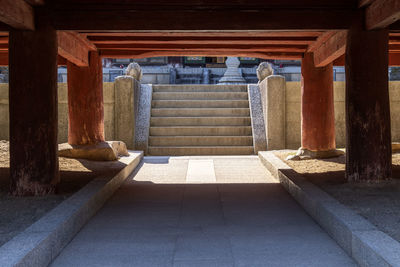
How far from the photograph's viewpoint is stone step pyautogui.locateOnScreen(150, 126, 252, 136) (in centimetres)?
1241

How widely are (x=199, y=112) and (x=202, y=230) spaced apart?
29.3 feet

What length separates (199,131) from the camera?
1246 centimetres

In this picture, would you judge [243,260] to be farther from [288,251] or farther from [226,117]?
[226,117]

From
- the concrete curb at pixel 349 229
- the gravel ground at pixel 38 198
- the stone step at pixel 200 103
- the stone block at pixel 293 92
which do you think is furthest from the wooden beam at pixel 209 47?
the stone step at pixel 200 103

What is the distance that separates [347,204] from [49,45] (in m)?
4.12

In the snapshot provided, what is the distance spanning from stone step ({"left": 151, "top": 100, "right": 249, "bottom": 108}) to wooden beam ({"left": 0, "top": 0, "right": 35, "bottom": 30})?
8133 millimetres

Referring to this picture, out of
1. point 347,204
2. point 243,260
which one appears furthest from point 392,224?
point 243,260

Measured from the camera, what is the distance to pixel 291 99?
12.5 meters

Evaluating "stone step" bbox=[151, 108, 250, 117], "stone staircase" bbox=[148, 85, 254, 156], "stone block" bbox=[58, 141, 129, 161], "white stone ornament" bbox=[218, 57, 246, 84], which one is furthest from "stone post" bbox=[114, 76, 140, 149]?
"white stone ornament" bbox=[218, 57, 246, 84]

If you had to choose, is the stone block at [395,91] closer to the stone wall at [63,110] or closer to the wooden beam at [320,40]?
the wooden beam at [320,40]

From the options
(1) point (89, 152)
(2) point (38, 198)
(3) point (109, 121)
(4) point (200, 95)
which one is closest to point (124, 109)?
(3) point (109, 121)

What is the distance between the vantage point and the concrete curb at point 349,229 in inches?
121

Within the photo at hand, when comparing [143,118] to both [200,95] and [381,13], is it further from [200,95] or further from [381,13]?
[381,13]

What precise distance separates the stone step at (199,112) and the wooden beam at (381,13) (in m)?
7.39
